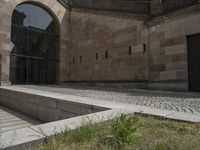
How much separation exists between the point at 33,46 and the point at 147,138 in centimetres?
1380

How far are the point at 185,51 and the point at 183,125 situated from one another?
6.95 metres

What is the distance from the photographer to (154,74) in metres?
10.6

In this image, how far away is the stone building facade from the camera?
Answer: 9719 mm

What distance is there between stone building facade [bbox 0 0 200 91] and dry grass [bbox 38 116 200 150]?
267 inches

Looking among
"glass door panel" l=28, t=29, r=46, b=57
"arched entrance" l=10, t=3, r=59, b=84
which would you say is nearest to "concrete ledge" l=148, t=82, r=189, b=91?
"arched entrance" l=10, t=3, r=59, b=84

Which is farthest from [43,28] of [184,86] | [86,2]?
[184,86]

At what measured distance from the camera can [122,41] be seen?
1222cm

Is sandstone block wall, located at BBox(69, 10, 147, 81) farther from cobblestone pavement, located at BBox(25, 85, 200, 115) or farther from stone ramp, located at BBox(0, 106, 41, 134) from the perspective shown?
stone ramp, located at BBox(0, 106, 41, 134)

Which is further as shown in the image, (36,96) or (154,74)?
(154,74)

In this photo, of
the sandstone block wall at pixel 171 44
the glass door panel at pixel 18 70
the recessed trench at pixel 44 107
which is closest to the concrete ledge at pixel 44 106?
the recessed trench at pixel 44 107

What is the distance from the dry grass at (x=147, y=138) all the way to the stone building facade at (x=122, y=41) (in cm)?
677

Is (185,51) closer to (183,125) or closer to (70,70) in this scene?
(183,125)

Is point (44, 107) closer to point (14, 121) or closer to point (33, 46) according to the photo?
point (14, 121)

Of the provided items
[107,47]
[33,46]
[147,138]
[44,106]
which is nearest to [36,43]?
[33,46]
